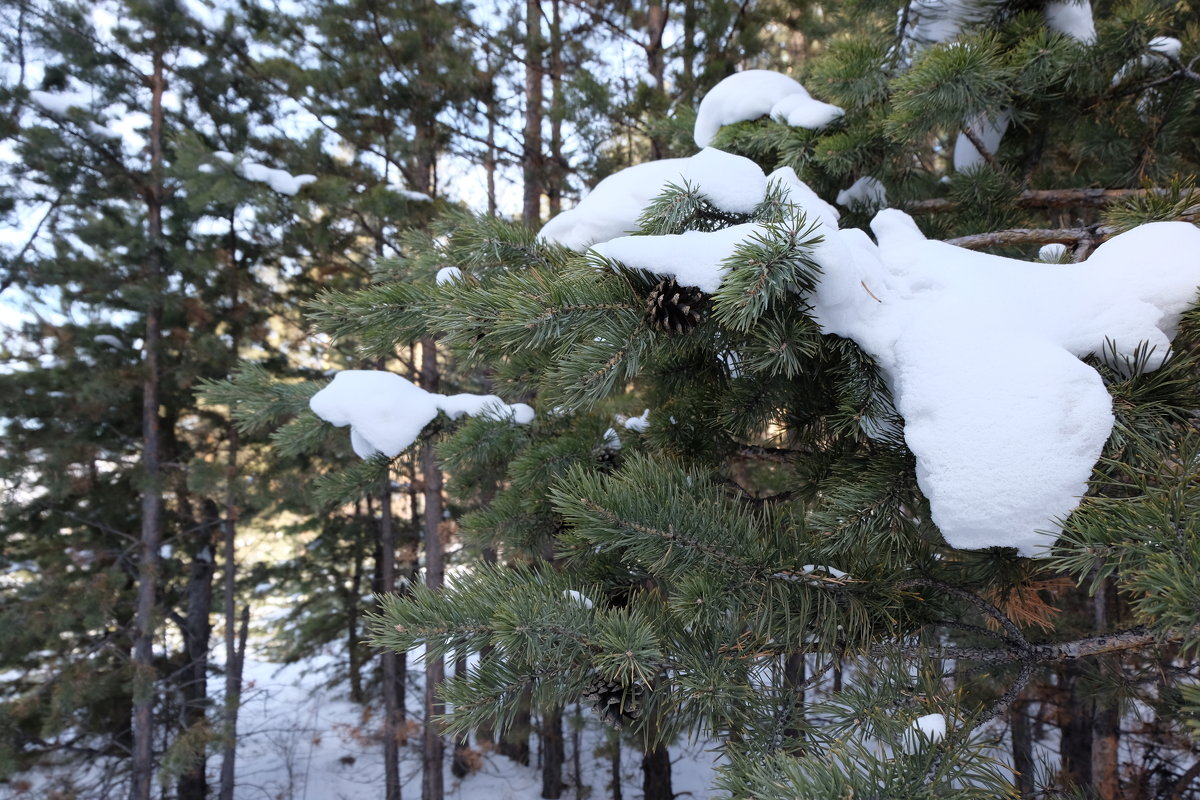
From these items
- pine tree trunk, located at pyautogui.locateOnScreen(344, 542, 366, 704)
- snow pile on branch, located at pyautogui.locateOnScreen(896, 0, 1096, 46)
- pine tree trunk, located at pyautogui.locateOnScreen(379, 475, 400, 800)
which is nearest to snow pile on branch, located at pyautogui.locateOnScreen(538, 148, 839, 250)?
snow pile on branch, located at pyautogui.locateOnScreen(896, 0, 1096, 46)

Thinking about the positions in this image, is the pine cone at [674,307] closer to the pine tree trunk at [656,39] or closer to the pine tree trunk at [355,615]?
the pine tree trunk at [656,39]

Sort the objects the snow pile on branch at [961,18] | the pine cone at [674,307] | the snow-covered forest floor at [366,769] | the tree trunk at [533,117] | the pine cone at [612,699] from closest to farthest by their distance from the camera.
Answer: the pine cone at [674,307], the pine cone at [612,699], the snow pile on branch at [961,18], the tree trunk at [533,117], the snow-covered forest floor at [366,769]

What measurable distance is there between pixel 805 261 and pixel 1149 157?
5.49 feet

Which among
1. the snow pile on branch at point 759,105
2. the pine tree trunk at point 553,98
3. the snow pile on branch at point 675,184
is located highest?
the pine tree trunk at point 553,98

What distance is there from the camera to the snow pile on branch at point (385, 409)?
62.2 inches

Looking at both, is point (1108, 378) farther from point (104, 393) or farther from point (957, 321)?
point (104, 393)

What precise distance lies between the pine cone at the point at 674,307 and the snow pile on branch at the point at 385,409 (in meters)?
0.93

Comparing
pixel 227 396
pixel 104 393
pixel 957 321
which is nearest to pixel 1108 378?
pixel 957 321

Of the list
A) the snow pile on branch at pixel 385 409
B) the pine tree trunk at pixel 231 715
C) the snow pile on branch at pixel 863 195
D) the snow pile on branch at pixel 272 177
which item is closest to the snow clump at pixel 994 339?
the snow pile on branch at pixel 863 195

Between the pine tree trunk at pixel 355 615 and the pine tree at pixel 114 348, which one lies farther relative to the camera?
the pine tree trunk at pixel 355 615

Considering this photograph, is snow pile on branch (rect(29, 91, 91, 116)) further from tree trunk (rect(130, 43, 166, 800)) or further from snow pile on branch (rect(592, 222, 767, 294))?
snow pile on branch (rect(592, 222, 767, 294))

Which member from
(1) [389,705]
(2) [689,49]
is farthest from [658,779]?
(2) [689,49]

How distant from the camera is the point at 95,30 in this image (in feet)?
17.5

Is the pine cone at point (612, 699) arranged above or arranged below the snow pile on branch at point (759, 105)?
below
